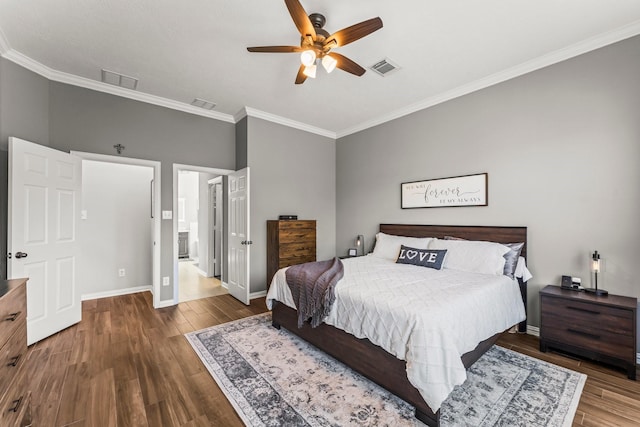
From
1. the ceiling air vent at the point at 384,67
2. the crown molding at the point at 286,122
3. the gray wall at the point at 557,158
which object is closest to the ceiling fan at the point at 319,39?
the ceiling air vent at the point at 384,67

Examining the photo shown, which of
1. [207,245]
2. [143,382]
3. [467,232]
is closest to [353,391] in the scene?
[143,382]

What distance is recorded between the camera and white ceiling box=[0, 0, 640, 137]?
223 centimetres

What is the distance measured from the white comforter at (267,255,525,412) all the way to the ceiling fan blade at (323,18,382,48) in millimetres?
2006

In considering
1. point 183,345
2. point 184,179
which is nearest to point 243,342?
point 183,345

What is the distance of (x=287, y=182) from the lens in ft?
15.9

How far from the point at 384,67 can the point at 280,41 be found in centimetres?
121

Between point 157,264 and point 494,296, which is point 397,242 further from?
point 157,264

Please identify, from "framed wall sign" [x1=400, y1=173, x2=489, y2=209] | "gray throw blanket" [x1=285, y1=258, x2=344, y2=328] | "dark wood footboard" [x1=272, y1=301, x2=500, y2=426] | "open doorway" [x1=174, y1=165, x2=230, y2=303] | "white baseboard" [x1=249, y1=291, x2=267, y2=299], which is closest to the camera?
"dark wood footboard" [x1=272, y1=301, x2=500, y2=426]

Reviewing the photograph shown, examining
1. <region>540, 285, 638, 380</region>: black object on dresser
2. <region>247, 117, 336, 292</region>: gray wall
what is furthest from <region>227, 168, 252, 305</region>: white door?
<region>540, 285, 638, 380</region>: black object on dresser

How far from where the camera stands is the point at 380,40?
2.65m

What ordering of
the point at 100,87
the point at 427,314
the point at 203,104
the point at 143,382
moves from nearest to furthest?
the point at 427,314 < the point at 143,382 < the point at 100,87 < the point at 203,104

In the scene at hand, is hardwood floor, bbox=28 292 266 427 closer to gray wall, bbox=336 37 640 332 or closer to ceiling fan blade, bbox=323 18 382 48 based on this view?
ceiling fan blade, bbox=323 18 382 48

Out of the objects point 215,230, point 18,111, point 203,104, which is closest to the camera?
point 18,111

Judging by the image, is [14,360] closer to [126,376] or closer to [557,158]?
[126,376]
